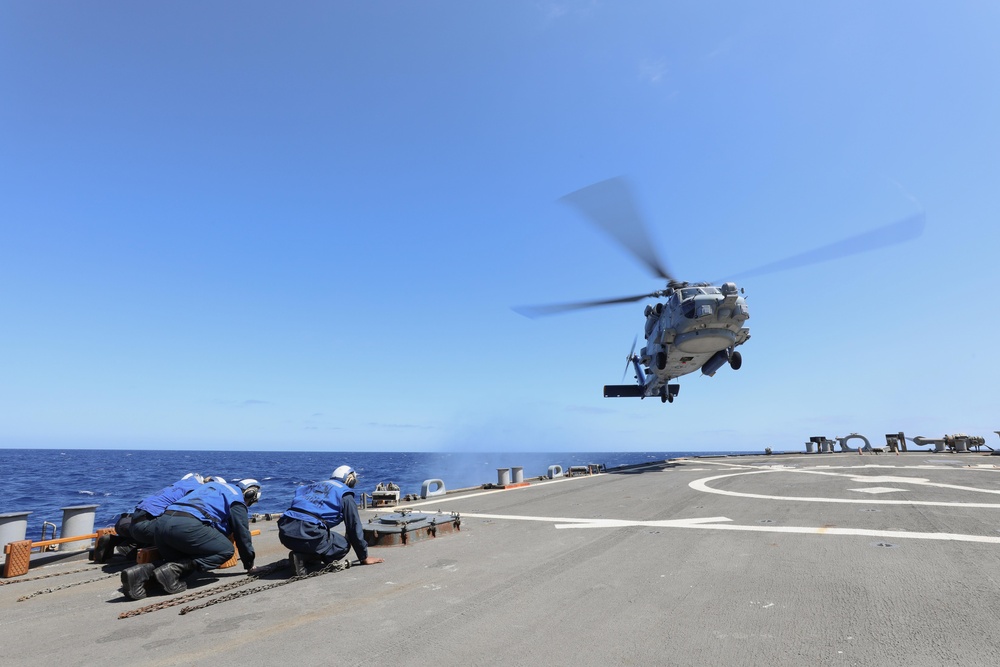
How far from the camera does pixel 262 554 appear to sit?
8641 mm

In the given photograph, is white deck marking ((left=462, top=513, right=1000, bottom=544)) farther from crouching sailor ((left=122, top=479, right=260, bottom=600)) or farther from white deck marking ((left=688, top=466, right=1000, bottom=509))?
crouching sailor ((left=122, top=479, right=260, bottom=600))

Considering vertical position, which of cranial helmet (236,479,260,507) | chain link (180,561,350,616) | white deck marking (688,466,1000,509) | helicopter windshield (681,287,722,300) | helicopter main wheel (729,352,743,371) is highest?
helicopter windshield (681,287,722,300)

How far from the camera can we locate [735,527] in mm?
9766

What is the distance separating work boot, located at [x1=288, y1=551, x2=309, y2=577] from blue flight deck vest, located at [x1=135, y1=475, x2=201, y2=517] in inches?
77.9

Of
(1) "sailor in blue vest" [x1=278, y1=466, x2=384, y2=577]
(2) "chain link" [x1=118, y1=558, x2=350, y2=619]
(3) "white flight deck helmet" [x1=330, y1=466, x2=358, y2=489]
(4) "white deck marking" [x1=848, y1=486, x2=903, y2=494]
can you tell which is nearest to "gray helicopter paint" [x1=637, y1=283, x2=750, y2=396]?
(4) "white deck marking" [x1=848, y1=486, x2=903, y2=494]

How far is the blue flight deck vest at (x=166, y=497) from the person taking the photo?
7.01 m

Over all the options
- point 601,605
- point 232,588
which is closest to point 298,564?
point 232,588

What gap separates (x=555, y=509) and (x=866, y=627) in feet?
30.1

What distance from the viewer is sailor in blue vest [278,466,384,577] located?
22.9ft

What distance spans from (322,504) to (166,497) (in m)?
2.39

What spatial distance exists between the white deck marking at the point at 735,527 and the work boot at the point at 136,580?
7.35 meters

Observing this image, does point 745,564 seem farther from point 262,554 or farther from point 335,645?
point 262,554

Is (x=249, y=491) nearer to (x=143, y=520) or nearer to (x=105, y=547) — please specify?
(x=143, y=520)

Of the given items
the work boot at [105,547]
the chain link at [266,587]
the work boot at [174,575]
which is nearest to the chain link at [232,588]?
the chain link at [266,587]
